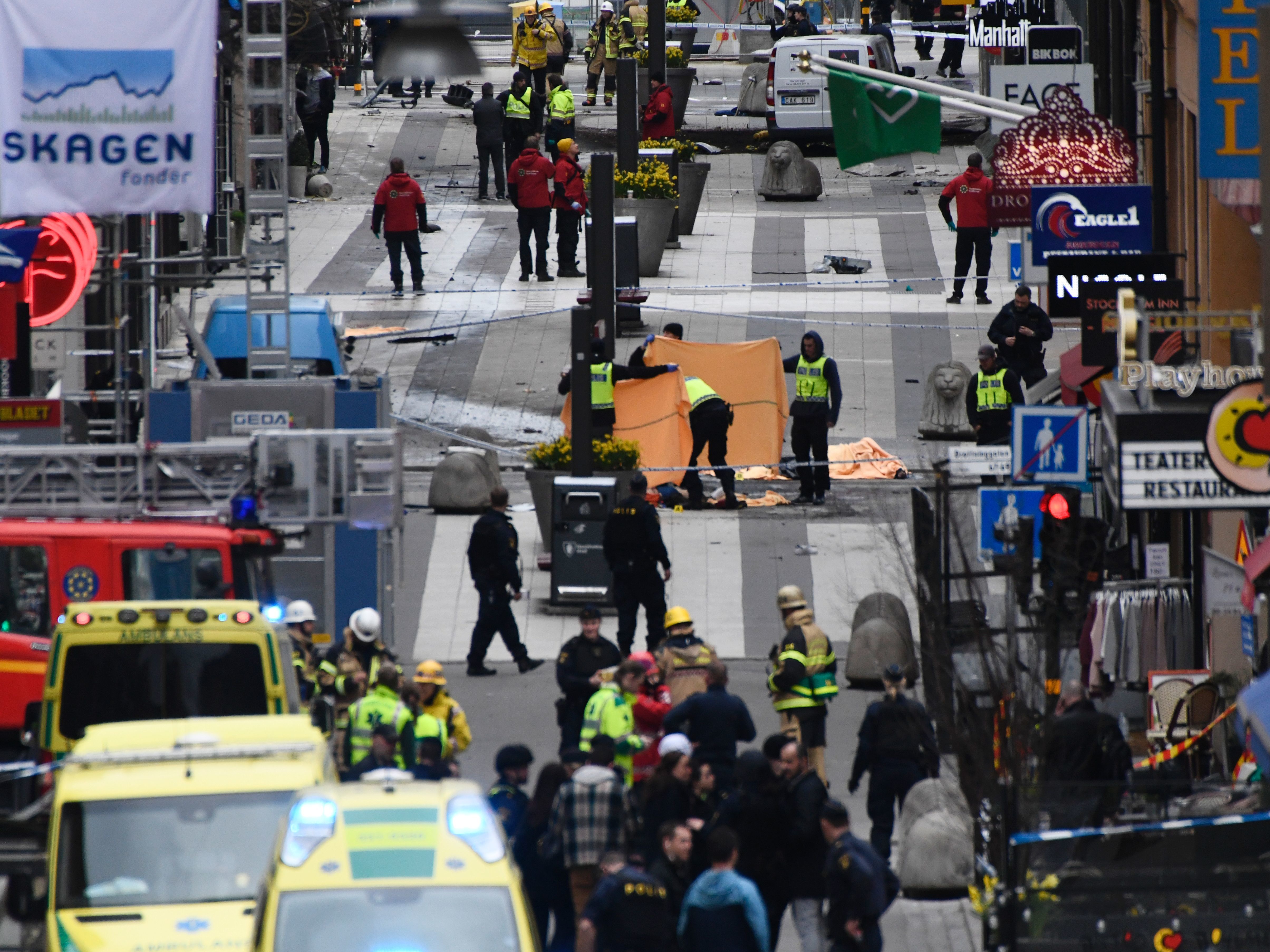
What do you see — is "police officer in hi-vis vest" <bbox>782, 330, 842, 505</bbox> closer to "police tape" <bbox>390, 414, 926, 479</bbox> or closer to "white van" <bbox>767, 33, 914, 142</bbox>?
"police tape" <bbox>390, 414, 926, 479</bbox>

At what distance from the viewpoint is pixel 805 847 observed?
1165 cm

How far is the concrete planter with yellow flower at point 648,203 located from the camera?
31.7 meters

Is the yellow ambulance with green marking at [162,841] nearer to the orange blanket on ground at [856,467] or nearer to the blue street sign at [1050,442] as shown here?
the blue street sign at [1050,442]

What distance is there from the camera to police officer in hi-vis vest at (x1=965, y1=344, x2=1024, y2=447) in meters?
22.0

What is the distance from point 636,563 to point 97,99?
18.6 feet

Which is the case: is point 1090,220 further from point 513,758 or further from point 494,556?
point 513,758

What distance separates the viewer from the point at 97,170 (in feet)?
53.6

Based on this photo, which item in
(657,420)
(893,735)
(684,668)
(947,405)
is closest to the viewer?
(893,735)

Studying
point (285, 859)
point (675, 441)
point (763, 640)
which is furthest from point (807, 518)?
point (285, 859)

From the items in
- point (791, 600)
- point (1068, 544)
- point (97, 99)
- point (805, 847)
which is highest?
point (97, 99)

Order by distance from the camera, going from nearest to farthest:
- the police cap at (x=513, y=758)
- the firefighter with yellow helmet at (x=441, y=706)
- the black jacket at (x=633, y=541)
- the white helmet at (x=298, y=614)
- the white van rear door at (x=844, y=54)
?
the police cap at (x=513, y=758) < the firefighter with yellow helmet at (x=441, y=706) < the white helmet at (x=298, y=614) < the black jacket at (x=633, y=541) < the white van rear door at (x=844, y=54)

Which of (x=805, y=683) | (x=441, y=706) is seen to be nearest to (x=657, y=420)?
(x=805, y=683)

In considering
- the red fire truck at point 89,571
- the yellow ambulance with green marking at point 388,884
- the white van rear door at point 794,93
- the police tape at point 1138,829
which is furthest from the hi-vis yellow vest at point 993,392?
the white van rear door at point 794,93

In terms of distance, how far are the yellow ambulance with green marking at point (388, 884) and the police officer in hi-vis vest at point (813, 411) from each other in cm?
1360
